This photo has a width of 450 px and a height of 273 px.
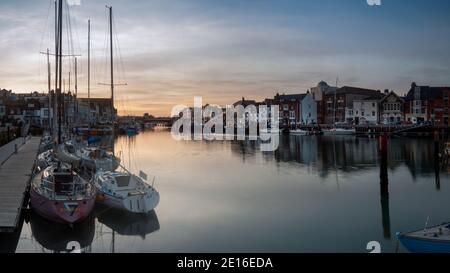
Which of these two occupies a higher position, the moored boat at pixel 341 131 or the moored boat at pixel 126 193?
the moored boat at pixel 341 131

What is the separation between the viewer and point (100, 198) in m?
11.1

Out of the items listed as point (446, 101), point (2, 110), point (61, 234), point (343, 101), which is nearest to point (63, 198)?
point (61, 234)

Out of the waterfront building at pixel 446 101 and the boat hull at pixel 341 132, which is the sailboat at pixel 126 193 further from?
the boat hull at pixel 341 132

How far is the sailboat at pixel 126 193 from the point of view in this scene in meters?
10.3

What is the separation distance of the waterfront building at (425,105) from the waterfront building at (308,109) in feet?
51.9

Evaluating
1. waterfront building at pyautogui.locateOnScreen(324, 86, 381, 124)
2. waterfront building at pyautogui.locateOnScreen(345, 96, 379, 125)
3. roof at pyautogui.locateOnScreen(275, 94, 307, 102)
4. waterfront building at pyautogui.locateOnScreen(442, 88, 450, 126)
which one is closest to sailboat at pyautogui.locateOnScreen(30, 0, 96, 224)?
waterfront building at pyautogui.locateOnScreen(442, 88, 450, 126)

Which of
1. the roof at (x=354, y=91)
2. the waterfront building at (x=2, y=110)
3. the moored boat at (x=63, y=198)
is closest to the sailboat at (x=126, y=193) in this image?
the moored boat at (x=63, y=198)

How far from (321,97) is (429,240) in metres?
57.4

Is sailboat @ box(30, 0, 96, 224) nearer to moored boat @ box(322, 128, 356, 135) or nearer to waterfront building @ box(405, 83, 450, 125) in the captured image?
waterfront building @ box(405, 83, 450, 125)

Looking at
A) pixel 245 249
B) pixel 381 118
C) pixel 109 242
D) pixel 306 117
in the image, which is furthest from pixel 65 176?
pixel 306 117

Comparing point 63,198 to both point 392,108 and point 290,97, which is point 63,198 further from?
point 290,97

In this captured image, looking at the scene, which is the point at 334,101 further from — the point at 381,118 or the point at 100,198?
the point at 100,198

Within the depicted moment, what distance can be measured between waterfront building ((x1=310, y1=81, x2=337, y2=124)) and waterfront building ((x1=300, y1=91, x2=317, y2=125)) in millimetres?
488
